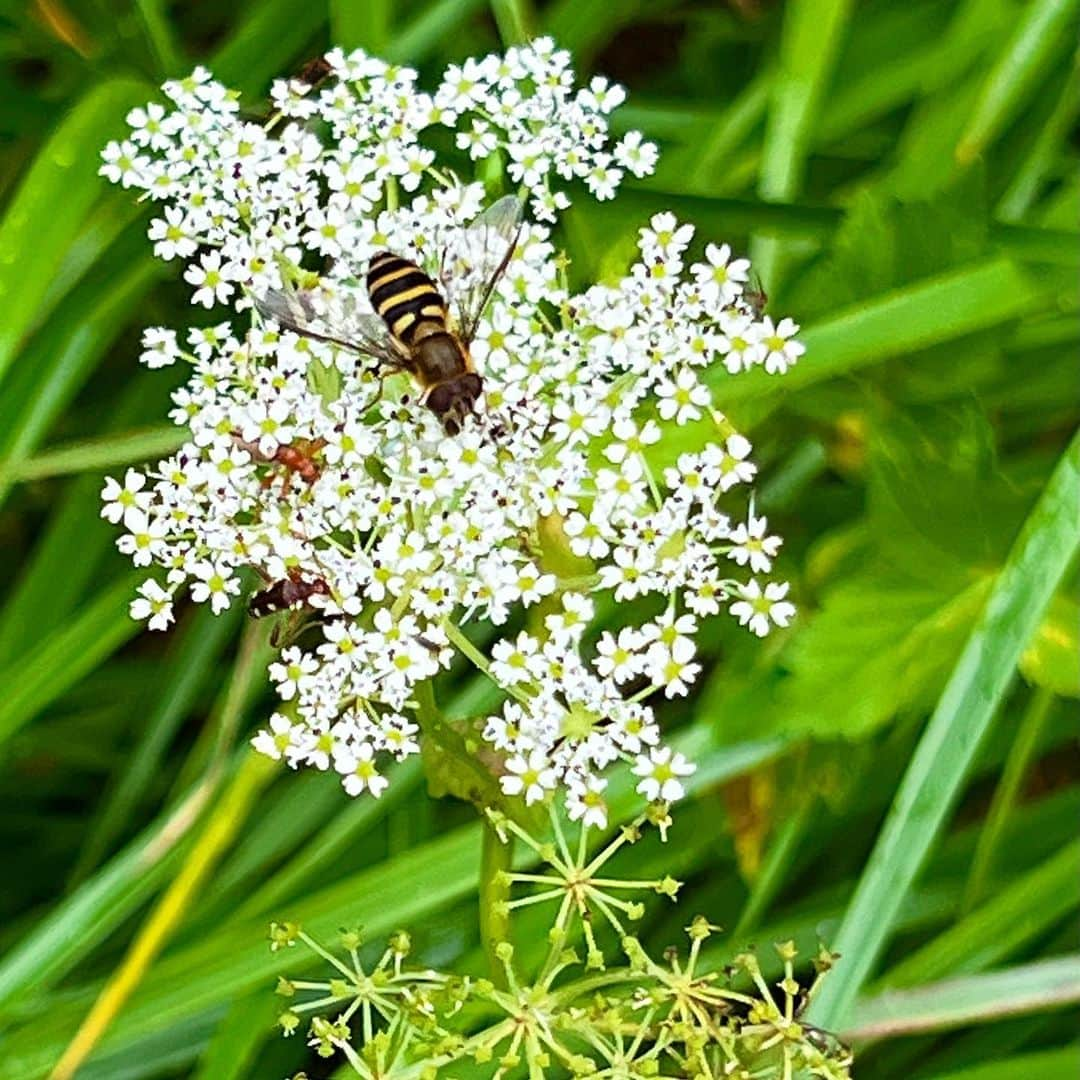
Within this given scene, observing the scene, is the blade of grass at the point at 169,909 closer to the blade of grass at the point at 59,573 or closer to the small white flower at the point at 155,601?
the small white flower at the point at 155,601

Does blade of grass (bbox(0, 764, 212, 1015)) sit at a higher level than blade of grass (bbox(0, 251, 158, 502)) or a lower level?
lower

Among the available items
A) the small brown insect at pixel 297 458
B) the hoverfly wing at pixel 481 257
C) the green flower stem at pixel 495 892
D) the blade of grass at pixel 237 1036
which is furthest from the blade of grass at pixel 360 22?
the blade of grass at pixel 237 1036

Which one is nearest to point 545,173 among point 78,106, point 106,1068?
point 78,106

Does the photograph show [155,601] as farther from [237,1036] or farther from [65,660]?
[237,1036]

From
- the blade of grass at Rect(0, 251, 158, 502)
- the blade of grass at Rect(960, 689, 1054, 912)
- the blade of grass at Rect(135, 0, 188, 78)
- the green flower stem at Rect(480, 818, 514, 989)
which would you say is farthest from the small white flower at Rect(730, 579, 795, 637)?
the blade of grass at Rect(135, 0, 188, 78)

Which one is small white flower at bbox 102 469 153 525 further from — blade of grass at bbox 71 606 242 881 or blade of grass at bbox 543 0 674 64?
blade of grass at bbox 543 0 674 64

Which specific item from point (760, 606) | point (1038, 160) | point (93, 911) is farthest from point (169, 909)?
point (1038, 160)
